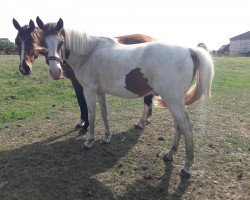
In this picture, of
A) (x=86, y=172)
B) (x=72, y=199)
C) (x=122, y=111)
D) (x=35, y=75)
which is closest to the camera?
(x=72, y=199)

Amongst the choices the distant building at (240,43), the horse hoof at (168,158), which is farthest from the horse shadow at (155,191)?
the distant building at (240,43)

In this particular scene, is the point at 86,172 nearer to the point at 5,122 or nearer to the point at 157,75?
the point at 157,75

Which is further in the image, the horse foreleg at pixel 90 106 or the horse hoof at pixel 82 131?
the horse hoof at pixel 82 131

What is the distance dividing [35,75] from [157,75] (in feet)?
31.2

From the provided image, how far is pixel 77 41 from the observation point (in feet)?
17.6

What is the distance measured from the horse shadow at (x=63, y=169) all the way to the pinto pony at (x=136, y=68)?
2.37 feet


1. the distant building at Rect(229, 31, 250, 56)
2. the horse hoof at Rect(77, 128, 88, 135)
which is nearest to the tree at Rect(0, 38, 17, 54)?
the horse hoof at Rect(77, 128, 88, 135)

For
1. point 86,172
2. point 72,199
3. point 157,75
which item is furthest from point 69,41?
point 72,199

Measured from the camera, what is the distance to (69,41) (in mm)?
5266

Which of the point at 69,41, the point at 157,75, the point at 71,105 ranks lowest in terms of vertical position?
the point at 71,105

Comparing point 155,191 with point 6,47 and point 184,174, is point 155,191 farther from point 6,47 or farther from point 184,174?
point 6,47

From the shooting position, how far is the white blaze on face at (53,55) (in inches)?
181

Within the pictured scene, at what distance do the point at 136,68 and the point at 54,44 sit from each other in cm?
129

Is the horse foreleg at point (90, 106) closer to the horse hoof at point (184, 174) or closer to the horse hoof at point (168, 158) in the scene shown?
the horse hoof at point (168, 158)
